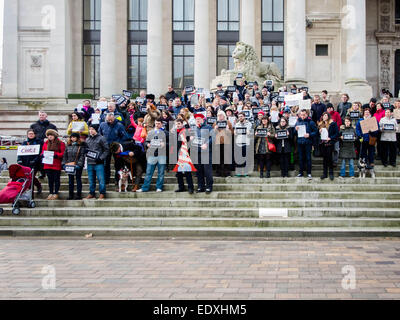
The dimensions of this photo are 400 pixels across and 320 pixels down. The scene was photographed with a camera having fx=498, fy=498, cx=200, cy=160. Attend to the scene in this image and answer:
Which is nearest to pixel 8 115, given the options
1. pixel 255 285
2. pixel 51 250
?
pixel 51 250

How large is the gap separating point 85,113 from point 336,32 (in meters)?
25.4

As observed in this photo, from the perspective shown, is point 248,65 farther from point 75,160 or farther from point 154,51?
point 75,160

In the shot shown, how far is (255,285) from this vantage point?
734 cm

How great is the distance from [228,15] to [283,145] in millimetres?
28167

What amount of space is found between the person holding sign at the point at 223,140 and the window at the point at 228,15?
27.2m

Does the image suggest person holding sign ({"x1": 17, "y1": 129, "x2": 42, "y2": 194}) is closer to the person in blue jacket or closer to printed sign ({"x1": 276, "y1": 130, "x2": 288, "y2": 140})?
the person in blue jacket

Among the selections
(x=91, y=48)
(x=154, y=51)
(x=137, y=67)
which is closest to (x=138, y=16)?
(x=137, y=67)

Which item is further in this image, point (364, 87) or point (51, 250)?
point (364, 87)

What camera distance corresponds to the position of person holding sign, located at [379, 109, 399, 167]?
50.4 feet

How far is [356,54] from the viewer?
101 ft

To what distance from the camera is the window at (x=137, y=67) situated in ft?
134

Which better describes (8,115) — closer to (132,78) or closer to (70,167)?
(132,78)

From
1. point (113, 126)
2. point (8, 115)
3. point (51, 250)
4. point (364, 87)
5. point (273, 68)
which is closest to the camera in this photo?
point (51, 250)

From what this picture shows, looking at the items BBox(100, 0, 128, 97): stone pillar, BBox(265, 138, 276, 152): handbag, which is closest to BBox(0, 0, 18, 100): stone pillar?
BBox(100, 0, 128, 97): stone pillar
